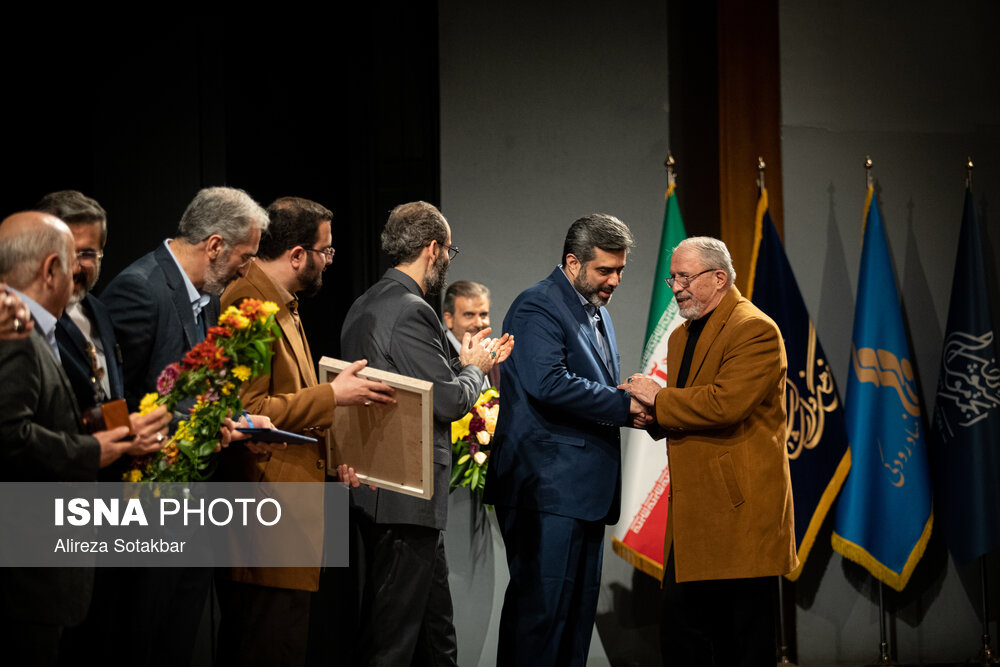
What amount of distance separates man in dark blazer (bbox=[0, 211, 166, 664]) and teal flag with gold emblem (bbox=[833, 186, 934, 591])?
3.07 metres

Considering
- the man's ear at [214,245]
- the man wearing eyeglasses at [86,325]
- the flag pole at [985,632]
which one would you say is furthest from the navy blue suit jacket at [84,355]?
the flag pole at [985,632]

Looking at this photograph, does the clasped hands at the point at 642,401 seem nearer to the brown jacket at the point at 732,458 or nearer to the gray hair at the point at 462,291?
the brown jacket at the point at 732,458

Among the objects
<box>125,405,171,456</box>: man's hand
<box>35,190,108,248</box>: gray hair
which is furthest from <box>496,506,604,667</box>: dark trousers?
<box>35,190,108,248</box>: gray hair

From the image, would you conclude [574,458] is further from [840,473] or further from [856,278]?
[856,278]

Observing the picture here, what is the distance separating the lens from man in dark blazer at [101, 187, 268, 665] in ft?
8.41

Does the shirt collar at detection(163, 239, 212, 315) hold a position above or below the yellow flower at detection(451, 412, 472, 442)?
above

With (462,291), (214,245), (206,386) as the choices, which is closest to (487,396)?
(462,291)

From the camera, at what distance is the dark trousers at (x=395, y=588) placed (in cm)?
293

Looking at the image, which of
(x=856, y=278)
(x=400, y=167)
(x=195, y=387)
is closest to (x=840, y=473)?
(x=856, y=278)

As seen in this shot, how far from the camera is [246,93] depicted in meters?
4.22

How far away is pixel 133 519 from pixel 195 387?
429mm

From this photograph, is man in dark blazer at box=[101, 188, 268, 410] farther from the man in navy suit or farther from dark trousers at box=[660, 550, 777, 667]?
dark trousers at box=[660, 550, 777, 667]

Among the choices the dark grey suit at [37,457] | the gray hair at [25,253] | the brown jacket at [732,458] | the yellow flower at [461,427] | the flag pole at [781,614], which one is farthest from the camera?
the flag pole at [781,614]

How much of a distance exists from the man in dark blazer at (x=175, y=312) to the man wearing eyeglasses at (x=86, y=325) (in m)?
0.09
